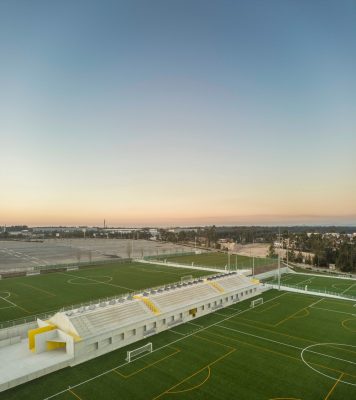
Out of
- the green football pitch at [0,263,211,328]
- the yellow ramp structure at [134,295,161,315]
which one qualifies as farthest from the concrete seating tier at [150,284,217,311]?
the green football pitch at [0,263,211,328]

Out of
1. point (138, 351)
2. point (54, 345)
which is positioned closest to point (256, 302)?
point (138, 351)

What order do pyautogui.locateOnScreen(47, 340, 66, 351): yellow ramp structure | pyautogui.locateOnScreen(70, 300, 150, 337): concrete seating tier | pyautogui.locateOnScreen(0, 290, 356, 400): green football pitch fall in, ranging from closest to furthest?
pyautogui.locateOnScreen(0, 290, 356, 400): green football pitch, pyautogui.locateOnScreen(47, 340, 66, 351): yellow ramp structure, pyautogui.locateOnScreen(70, 300, 150, 337): concrete seating tier

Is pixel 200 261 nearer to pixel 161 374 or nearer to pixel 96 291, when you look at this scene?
pixel 96 291

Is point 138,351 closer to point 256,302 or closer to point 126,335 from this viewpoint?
point 126,335

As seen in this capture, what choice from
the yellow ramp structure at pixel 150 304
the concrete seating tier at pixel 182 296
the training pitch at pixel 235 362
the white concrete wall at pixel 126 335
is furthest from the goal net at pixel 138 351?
the concrete seating tier at pixel 182 296

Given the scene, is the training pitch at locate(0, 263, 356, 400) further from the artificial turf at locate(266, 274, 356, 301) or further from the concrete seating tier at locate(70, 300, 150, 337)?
the artificial turf at locate(266, 274, 356, 301)

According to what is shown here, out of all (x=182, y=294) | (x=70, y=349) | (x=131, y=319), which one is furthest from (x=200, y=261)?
(x=70, y=349)
